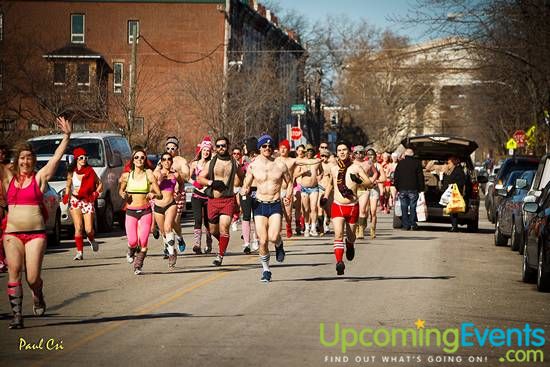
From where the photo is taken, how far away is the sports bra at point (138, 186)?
17.4 meters

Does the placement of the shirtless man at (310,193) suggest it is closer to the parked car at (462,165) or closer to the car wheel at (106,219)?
the parked car at (462,165)

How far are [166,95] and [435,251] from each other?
1702 inches

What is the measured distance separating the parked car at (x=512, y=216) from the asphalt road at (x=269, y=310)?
37.3 inches

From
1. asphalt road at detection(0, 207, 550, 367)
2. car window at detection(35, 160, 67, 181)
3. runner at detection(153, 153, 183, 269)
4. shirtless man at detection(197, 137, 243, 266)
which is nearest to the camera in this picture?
asphalt road at detection(0, 207, 550, 367)

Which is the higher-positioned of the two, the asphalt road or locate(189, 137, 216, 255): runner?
locate(189, 137, 216, 255): runner

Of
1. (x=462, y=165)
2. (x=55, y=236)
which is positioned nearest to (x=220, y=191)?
(x=55, y=236)

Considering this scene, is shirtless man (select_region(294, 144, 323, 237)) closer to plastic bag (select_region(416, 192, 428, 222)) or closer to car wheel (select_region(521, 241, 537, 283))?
plastic bag (select_region(416, 192, 428, 222))

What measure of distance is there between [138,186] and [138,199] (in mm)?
211

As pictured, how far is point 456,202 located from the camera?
28.8 meters

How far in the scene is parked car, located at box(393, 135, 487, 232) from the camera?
95.8 feet

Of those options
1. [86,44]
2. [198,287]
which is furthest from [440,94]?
[198,287]

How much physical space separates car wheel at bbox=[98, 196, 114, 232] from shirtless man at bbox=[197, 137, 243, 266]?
979cm

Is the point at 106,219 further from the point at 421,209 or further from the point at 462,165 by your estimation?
the point at 462,165

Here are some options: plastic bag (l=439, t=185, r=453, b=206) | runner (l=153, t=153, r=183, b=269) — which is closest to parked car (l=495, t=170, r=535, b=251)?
plastic bag (l=439, t=185, r=453, b=206)
